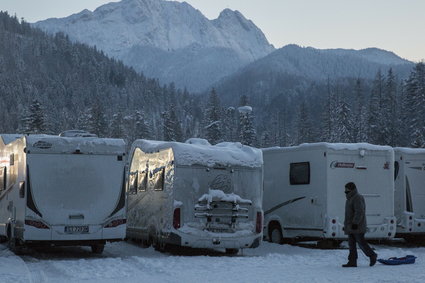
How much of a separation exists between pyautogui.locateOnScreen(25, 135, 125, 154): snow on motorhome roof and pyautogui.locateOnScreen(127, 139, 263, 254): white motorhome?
1.33 m

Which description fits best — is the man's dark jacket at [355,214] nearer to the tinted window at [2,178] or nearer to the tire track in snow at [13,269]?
the tire track in snow at [13,269]

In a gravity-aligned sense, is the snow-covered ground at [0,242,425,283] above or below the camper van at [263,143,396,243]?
below

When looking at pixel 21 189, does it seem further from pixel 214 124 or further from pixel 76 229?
pixel 214 124

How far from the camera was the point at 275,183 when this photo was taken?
18953 mm

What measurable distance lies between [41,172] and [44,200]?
24.1 inches

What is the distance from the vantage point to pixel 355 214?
1242 centimetres

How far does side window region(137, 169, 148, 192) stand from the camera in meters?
16.5

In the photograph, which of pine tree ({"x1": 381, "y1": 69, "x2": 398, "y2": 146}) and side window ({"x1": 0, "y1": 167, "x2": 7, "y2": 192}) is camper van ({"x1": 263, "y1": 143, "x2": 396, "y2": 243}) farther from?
pine tree ({"x1": 381, "y1": 69, "x2": 398, "y2": 146})

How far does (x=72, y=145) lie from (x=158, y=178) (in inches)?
91.4

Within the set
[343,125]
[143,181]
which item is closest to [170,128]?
[343,125]

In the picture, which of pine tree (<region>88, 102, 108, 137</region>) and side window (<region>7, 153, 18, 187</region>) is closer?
side window (<region>7, 153, 18, 187</region>)

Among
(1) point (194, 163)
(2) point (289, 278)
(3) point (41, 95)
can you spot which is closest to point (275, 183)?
(1) point (194, 163)

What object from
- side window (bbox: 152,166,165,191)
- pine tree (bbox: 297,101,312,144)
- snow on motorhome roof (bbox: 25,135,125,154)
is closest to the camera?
snow on motorhome roof (bbox: 25,135,125,154)

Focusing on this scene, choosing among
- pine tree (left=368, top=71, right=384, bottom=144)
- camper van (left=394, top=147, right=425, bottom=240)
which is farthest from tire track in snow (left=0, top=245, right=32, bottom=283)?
pine tree (left=368, top=71, right=384, bottom=144)
